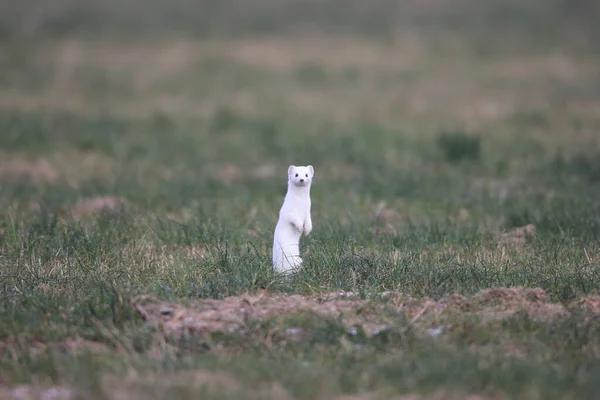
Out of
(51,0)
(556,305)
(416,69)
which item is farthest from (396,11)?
(556,305)

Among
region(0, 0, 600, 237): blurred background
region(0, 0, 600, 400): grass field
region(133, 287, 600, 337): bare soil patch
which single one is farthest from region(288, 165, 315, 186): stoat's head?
region(0, 0, 600, 237): blurred background

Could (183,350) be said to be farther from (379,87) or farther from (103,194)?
(379,87)

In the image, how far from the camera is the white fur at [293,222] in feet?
24.8

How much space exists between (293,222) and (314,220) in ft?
9.78

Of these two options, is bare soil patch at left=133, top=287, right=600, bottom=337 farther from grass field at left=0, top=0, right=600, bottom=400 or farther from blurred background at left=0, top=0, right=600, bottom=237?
blurred background at left=0, top=0, right=600, bottom=237

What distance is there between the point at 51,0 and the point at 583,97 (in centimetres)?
2260

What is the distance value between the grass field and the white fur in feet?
0.82

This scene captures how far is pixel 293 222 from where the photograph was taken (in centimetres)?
758

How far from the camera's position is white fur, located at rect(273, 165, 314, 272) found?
757 centimetres

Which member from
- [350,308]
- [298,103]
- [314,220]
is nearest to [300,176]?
[350,308]

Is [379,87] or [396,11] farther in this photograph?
[396,11]

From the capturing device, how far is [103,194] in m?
12.5

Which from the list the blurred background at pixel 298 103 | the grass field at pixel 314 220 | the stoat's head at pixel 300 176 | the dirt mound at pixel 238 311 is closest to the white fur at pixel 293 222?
the stoat's head at pixel 300 176

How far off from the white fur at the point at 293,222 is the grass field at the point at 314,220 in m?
0.25
